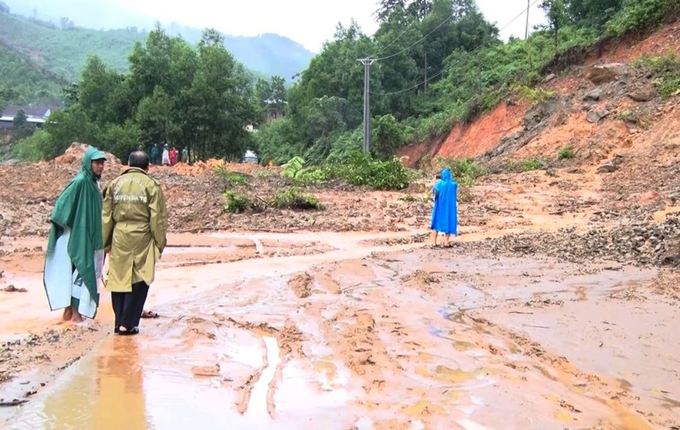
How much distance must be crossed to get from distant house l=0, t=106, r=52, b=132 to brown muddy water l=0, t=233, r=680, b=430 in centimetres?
6525

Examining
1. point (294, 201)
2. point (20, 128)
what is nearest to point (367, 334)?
point (294, 201)

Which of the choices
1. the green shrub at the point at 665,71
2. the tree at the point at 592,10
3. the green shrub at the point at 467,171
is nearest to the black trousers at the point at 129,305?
the green shrub at the point at 467,171

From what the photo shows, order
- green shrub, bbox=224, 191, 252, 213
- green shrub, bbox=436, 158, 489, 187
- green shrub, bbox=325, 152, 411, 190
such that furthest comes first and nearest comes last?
green shrub, bbox=436, 158, 489, 187
green shrub, bbox=325, 152, 411, 190
green shrub, bbox=224, 191, 252, 213

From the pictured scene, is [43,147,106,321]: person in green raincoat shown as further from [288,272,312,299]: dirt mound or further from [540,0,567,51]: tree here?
[540,0,567,51]: tree

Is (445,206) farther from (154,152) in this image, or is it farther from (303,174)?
(154,152)

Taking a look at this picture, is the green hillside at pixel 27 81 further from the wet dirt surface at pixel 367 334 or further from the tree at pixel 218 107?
the wet dirt surface at pixel 367 334

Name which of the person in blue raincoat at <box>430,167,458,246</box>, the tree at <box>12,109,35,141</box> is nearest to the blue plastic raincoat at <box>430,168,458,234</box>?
the person in blue raincoat at <box>430,167,458,246</box>

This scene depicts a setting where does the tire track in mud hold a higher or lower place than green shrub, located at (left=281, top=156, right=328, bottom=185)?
lower

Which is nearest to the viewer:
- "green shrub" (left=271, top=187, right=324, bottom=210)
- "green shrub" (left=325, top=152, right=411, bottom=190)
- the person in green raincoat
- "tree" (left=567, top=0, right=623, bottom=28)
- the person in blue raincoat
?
the person in green raincoat

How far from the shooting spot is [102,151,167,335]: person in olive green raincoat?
535 cm

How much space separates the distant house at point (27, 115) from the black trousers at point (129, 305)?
217 ft

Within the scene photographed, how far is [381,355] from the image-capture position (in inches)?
191

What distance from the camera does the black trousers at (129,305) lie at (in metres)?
5.37

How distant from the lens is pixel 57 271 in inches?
233
